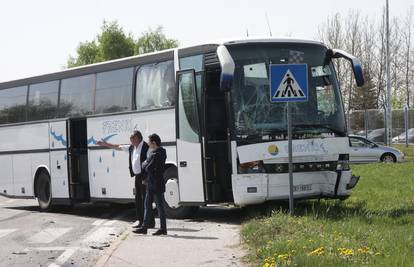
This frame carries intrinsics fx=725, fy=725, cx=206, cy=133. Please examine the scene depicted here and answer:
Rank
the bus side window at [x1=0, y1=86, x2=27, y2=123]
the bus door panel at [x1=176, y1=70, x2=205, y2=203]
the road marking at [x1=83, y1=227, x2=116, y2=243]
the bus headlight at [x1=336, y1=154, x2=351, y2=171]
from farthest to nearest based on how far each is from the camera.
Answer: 1. the bus side window at [x1=0, y1=86, x2=27, y2=123]
2. the bus door panel at [x1=176, y1=70, x2=205, y2=203]
3. the bus headlight at [x1=336, y1=154, x2=351, y2=171]
4. the road marking at [x1=83, y1=227, x2=116, y2=243]

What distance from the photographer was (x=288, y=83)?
12.4 m

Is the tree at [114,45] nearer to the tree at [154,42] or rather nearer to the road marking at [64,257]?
the tree at [154,42]

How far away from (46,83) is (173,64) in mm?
5606

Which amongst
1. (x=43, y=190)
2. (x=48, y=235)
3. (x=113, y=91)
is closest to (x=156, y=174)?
(x=48, y=235)

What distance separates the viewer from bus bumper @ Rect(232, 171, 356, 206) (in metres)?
13.5

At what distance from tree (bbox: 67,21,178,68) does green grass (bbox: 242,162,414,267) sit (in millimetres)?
55392

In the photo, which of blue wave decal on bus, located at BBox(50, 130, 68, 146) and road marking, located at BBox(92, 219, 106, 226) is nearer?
road marking, located at BBox(92, 219, 106, 226)

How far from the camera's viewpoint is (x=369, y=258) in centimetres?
797

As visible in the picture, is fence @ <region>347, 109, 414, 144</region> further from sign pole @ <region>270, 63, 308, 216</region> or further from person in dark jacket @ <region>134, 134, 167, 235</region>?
person in dark jacket @ <region>134, 134, 167, 235</region>

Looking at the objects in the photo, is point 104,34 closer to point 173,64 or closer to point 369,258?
point 173,64

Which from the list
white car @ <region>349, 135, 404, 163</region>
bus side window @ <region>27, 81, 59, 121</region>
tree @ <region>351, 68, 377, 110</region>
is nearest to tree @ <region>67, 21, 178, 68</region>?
tree @ <region>351, 68, 377, 110</region>

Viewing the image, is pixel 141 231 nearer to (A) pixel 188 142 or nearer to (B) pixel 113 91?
(A) pixel 188 142

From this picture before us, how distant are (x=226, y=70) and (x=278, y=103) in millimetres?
1641

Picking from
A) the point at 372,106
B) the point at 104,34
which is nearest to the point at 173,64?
the point at 372,106
